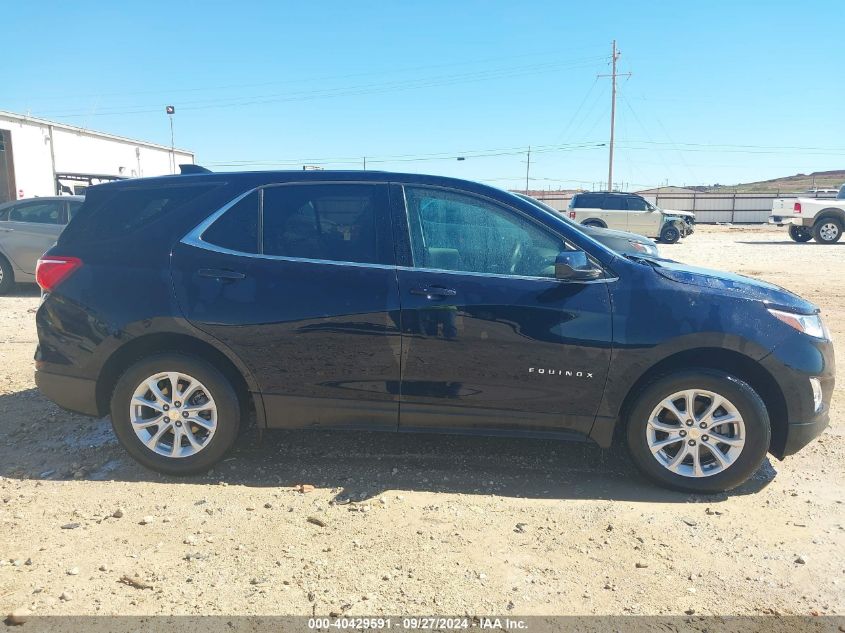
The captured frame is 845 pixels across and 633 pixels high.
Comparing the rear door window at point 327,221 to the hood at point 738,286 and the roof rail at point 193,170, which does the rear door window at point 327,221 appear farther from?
the hood at point 738,286

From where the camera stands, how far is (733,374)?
358cm

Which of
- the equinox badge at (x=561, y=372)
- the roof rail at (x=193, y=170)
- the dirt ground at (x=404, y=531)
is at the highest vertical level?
the roof rail at (x=193, y=170)

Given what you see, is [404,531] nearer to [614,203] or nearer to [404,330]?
→ [404,330]

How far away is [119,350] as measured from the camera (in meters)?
3.81

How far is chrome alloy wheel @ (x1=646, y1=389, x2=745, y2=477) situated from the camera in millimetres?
3520

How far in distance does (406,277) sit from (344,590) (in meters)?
1.70

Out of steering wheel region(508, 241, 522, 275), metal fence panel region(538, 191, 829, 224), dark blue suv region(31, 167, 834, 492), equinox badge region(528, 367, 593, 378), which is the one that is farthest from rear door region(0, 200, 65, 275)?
metal fence panel region(538, 191, 829, 224)

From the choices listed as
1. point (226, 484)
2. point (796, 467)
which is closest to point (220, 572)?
point (226, 484)

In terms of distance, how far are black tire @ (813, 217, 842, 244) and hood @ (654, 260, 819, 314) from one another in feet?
69.0

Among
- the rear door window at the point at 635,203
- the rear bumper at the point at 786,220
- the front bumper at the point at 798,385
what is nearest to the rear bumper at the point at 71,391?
the front bumper at the point at 798,385

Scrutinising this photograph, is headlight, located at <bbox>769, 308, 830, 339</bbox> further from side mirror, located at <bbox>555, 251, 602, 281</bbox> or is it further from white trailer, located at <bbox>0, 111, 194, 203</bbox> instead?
white trailer, located at <bbox>0, 111, 194, 203</bbox>

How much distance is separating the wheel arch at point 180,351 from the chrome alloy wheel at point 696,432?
2.39 meters

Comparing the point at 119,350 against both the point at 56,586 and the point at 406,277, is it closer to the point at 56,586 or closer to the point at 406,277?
the point at 56,586

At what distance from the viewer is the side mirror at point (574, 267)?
11.3ft
